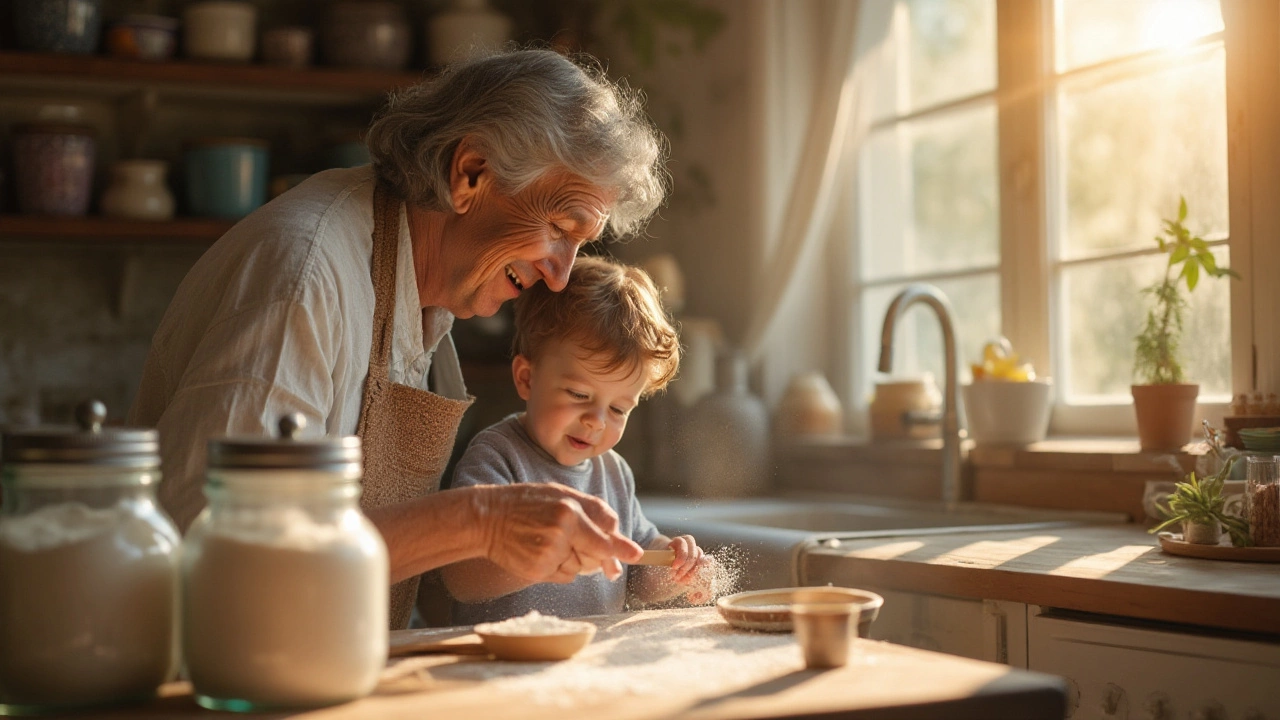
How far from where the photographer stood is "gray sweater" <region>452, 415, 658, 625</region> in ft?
5.64

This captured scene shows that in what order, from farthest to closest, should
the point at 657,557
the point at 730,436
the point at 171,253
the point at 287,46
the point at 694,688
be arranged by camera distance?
the point at 171,253 → the point at 287,46 → the point at 730,436 → the point at 657,557 → the point at 694,688

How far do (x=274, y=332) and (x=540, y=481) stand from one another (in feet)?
2.16

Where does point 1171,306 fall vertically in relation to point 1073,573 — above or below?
above

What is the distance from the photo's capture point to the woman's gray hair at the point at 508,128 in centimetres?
159

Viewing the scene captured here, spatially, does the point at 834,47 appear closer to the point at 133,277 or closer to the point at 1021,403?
the point at 1021,403

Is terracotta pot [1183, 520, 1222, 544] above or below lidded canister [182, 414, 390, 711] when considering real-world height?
below

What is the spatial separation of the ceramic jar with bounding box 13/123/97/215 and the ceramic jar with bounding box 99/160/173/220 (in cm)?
7

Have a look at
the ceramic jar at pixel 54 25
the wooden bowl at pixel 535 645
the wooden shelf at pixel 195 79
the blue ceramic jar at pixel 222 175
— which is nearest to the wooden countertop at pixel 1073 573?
the wooden bowl at pixel 535 645

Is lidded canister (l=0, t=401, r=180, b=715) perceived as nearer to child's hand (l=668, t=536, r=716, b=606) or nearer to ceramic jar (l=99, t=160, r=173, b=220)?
child's hand (l=668, t=536, r=716, b=606)

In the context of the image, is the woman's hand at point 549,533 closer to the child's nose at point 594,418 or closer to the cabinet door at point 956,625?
the child's nose at point 594,418

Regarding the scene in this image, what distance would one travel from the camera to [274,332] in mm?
1260

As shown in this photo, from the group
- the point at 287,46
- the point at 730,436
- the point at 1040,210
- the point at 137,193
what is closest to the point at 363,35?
the point at 287,46

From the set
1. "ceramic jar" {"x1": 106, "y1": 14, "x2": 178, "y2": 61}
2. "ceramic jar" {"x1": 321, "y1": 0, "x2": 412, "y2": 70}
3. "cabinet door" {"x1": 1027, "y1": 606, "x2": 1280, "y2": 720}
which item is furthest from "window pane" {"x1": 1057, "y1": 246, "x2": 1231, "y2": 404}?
"ceramic jar" {"x1": 106, "y1": 14, "x2": 178, "y2": 61}

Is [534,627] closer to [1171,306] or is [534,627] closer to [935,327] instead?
[1171,306]
